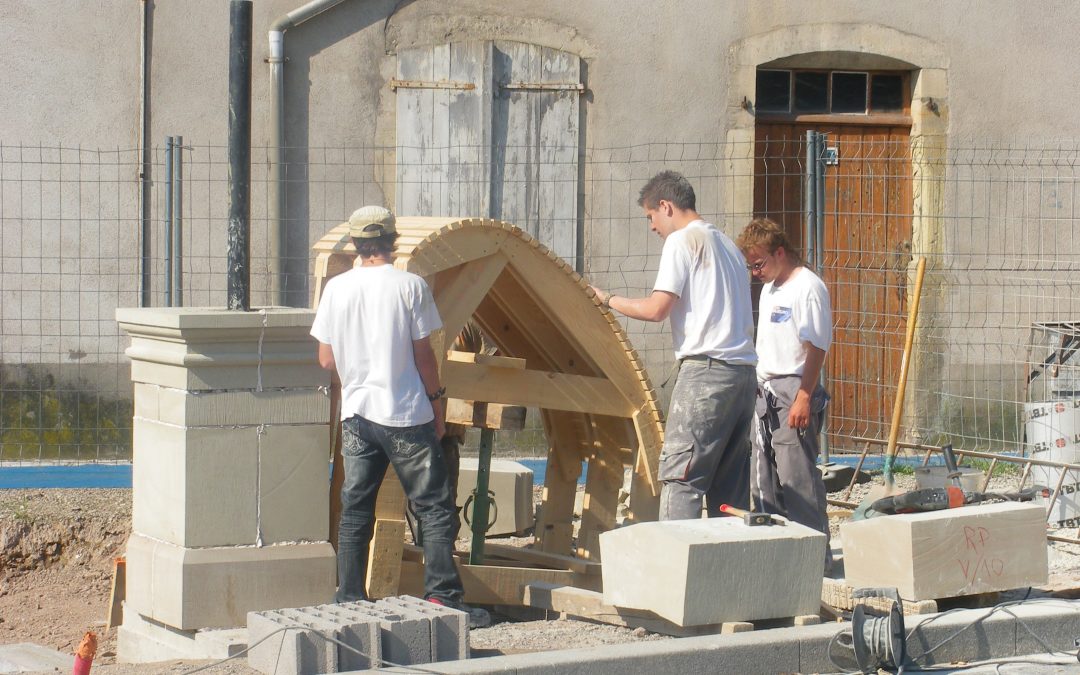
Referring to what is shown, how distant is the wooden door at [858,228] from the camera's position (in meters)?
10.5

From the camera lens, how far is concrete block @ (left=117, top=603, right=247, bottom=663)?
4.87m

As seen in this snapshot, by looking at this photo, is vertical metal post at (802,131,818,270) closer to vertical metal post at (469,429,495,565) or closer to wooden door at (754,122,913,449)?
wooden door at (754,122,913,449)

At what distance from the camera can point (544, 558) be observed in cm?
668

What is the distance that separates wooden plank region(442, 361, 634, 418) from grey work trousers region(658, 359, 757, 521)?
70 centimetres

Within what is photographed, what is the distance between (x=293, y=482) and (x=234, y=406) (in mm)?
386

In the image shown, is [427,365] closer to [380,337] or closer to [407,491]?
[380,337]

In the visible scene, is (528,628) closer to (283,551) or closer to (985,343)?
(283,551)

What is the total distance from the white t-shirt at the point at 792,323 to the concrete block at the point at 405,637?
2403 mm

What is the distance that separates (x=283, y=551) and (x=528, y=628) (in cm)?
102

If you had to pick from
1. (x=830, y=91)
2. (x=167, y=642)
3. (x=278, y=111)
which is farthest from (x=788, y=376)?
(x=830, y=91)

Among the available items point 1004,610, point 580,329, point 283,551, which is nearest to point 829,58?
point 580,329

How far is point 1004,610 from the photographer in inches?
209

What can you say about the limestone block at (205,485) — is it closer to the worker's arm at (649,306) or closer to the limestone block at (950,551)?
the worker's arm at (649,306)

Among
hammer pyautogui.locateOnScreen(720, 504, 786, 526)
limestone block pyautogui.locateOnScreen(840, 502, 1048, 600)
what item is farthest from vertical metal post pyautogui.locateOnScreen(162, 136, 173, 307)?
limestone block pyautogui.locateOnScreen(840, 502, 1048, 600)
